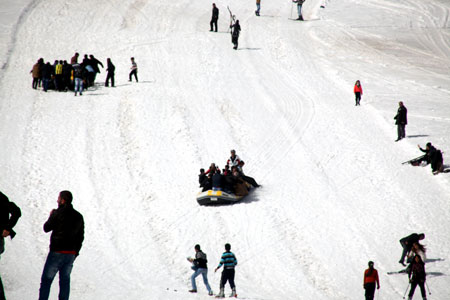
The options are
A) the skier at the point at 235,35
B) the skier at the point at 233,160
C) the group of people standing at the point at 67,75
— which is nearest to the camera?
the skier at the point at 233,160

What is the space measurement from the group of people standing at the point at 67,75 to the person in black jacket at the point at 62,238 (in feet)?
66.3

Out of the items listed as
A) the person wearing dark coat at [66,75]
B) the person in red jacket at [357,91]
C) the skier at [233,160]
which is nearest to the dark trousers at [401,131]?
the person in red jacket at [357,91]

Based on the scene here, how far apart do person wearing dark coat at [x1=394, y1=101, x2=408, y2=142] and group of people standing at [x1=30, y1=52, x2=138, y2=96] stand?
511 inches

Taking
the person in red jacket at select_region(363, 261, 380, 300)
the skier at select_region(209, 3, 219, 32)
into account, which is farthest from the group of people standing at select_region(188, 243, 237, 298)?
the skier at select_region(209, 3, 219, 32)

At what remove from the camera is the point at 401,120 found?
21.3 m

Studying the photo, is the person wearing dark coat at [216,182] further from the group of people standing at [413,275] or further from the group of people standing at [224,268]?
the group of people standing at [413,275]

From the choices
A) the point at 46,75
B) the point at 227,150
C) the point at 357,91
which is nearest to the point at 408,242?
the point at 227,150

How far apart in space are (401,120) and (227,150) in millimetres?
6937

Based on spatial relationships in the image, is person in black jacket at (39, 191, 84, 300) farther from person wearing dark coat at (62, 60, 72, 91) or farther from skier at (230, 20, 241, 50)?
skier at (230, 20, 241, 50)

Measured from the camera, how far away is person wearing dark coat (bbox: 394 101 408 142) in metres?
21.3

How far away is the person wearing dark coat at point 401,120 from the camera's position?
2127 centimetres

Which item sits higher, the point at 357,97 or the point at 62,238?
the point at 357,97

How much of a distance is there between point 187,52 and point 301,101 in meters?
9.01

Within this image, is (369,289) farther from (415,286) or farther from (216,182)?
(216,182)
